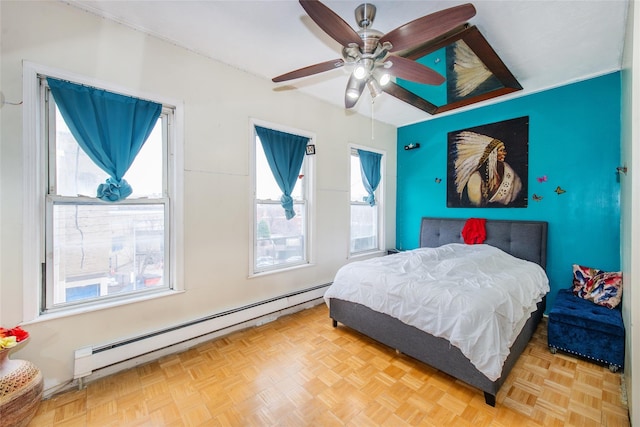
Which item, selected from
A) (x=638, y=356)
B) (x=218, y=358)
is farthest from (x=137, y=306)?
(x=638, y=356)

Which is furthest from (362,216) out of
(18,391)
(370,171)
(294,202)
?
(18,391)

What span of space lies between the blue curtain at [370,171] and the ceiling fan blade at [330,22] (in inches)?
101

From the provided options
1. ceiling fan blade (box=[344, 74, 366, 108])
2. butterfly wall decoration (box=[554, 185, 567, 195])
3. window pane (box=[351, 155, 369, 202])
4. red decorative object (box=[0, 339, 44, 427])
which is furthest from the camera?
window pane (box=[351, 155, 369, 202])

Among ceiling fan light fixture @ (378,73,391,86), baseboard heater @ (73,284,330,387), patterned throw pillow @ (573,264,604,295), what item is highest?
ceiling fan light fixture @ (378,73,391,86)

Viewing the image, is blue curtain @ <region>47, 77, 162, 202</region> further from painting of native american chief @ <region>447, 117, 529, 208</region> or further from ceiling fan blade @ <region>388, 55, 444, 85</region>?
painting of native american chief @ <region>447, 117, 529, 208</region>

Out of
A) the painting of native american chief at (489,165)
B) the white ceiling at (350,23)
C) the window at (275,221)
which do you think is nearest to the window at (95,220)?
the white ceiling at (350,23)

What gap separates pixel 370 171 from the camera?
4.26 meters

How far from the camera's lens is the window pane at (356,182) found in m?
4.16

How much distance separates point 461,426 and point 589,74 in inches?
146

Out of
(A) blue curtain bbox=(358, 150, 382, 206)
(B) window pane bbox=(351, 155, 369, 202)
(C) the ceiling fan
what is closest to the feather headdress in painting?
(A) blue curtain bbox=(358, 150, 382, 206)

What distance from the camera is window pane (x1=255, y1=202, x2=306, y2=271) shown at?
3.09 m

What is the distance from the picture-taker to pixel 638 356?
49.9 inches

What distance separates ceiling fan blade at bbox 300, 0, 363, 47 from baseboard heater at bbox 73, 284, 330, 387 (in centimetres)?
257

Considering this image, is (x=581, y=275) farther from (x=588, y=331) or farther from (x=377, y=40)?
(x=377, y=40)
